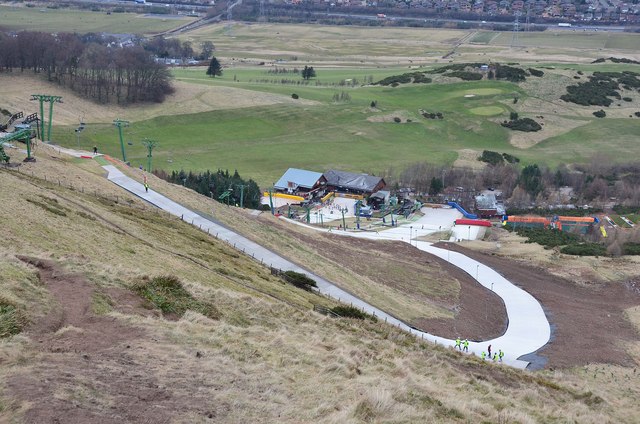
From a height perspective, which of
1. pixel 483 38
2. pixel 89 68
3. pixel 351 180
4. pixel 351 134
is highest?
pixel 483 38

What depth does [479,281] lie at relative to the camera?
51.0 metres

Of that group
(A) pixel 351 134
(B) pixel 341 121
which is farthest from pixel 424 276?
(B) pixel 341 121

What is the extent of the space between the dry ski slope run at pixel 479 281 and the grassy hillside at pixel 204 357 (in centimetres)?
359

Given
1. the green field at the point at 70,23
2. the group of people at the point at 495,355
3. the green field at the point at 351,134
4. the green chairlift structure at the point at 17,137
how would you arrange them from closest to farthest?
the group of people at the point at 495,355 → the green chairlift structure at the point at 17,137 → the green field at the point at 351,134 → the green field at the point at 70,23

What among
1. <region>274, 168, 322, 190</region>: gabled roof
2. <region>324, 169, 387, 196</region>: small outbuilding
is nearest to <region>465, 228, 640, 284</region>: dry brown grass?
<region>324, 169, 387, 196</region>: small outbuilding

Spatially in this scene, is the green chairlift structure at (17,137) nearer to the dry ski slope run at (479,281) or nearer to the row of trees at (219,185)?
the dry ski slope run at (479,281)

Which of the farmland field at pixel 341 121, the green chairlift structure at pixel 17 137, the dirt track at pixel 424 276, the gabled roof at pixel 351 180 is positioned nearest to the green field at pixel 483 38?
the farmland field at pixel 341 121

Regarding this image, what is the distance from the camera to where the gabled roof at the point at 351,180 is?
81.4 m

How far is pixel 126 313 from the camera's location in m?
22.2

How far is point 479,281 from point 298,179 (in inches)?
1332

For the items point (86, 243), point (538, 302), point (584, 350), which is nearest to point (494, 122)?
point (538, 302)

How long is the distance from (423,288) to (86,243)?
21979 millimetres

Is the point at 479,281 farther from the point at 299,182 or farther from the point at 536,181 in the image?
the point at 536,181

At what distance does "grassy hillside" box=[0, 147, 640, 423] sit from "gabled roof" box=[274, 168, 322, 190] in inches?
1784
